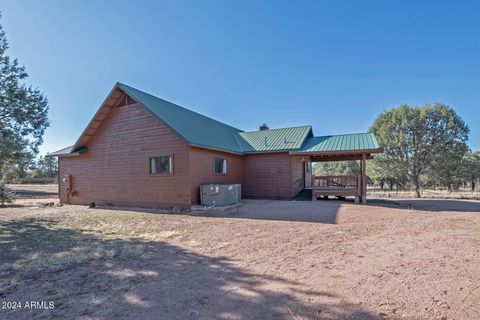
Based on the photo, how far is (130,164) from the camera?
519 inches

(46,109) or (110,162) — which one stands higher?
(46,109)

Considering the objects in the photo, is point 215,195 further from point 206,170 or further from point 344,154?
point 344,154

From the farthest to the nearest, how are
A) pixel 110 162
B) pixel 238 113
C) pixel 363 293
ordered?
1. pixel 238 113
2. pixel 110 162
3. pixel 363 293

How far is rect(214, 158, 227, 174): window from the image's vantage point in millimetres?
13715

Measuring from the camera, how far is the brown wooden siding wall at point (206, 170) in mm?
11789

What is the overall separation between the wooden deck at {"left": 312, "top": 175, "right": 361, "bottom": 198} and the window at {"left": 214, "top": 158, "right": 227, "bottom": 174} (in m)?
4.99

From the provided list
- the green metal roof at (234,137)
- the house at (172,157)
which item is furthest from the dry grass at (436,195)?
the green metal roof at (234,137)

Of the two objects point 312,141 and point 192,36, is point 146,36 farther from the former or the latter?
point 312,141

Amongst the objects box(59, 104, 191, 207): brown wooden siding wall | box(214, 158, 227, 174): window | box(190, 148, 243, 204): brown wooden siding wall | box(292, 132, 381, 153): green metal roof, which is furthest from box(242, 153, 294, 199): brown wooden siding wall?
box(59, 104, 191, 207): brown wooden siding wall

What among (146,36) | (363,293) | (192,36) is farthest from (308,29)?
(363,293)

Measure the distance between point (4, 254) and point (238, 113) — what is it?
21.7 metres

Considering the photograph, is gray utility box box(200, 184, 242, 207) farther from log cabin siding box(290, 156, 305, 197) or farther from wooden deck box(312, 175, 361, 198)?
wooden deck box(312, 175, 361, 198)

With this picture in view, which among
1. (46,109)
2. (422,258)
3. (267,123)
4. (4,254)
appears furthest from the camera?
(267,123)

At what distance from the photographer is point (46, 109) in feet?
37.2
